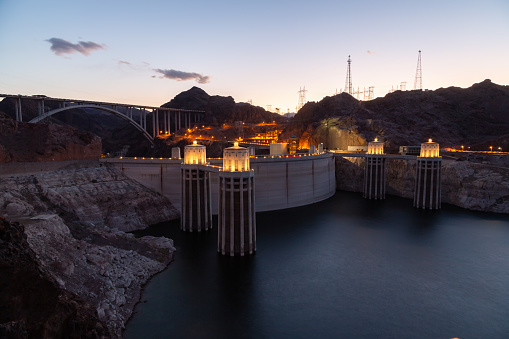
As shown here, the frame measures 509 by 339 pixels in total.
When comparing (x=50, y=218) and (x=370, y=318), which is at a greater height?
(x=50, y=218)

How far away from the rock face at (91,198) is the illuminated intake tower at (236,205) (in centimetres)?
1609

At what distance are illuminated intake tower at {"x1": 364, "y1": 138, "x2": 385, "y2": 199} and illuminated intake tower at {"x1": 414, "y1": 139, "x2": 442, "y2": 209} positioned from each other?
32.7ft

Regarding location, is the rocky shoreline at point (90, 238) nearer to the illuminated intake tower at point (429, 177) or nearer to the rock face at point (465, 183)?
the illuminated intake tower at point (429, 177)

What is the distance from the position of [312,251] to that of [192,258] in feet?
45.6

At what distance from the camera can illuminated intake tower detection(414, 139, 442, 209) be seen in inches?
2264

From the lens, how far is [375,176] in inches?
2724

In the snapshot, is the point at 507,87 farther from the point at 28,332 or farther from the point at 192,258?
the point at 28,332

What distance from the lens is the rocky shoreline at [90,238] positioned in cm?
2167

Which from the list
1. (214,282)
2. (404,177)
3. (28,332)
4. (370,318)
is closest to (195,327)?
(214,282)

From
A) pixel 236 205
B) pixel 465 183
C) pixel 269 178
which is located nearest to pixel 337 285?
pixel 236 205

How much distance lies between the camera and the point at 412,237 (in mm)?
44156

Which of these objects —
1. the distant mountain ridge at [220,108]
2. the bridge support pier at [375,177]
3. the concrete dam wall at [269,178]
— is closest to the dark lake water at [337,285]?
the concrete dam wall at [269,178]

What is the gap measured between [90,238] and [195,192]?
605 inches

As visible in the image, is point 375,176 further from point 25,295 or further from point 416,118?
point 25,295
